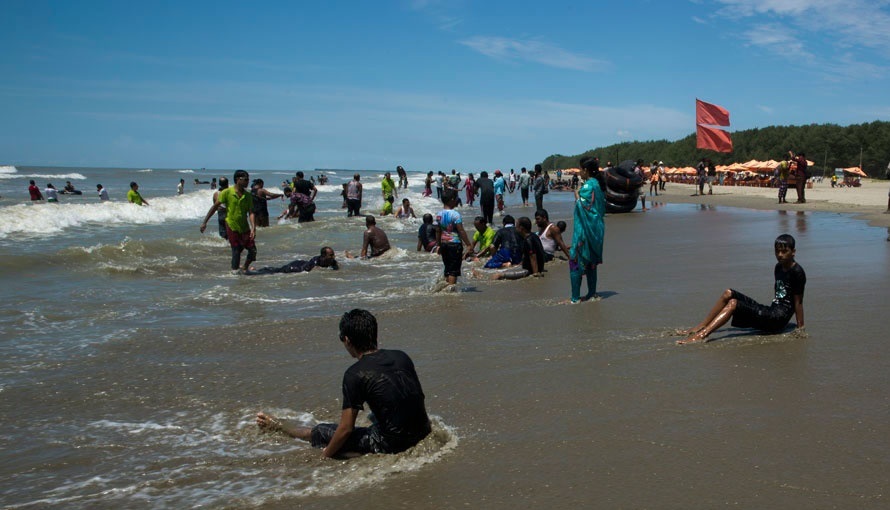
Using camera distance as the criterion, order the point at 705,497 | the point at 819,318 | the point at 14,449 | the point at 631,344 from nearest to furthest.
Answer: the point at 705,497 → the point at 14,449 → the point at 631,344 → the point at 819,318

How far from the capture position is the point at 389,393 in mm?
3836

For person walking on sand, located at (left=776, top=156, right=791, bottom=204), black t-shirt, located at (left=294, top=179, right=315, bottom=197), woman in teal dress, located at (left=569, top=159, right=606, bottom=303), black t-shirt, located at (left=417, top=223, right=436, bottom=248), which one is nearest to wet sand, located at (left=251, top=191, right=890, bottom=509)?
woman in teal dress, located at (left=569, top=159, right=606, bottom=303)

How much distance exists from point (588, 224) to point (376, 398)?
15.2 feet

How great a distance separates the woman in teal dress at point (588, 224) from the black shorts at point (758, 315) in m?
2.07

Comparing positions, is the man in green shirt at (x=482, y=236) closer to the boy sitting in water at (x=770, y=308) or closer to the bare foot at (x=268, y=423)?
the boy sitting in water at (x=770, y=308)

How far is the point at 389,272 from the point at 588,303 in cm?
473

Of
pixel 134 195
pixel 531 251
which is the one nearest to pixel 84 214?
pixel 134 195

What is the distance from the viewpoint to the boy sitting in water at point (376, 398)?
3832 mm

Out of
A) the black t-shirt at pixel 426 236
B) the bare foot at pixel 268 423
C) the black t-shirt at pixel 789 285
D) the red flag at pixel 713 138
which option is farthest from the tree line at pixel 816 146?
the bare foot at pixel 268 423

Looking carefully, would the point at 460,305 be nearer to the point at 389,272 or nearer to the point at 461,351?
the point at 461,351

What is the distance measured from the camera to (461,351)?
6152mm

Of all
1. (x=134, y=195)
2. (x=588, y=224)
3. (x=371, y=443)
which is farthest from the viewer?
(x=134, y=195)

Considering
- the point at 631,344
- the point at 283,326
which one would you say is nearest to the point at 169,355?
the point at 283,326

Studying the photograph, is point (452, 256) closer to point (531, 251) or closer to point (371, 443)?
point (531, 251)
